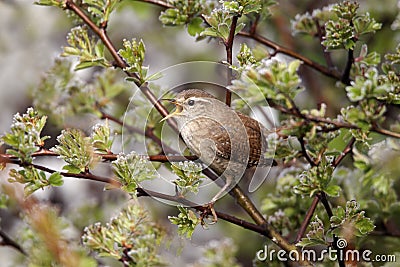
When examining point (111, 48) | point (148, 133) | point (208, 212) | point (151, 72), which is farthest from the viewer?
point (151, 72)

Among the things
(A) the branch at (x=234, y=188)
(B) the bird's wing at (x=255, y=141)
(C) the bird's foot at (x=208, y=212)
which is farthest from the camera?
(B) the bird's wing at (x=255, y=141)

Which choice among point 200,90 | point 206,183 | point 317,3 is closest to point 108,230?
point 206,183

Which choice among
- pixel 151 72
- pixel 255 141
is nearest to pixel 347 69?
pixel 255 141

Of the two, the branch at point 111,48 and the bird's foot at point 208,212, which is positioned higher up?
the branch at point 111,48

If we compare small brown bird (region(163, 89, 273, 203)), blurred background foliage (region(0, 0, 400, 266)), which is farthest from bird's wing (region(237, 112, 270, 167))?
blurred background foliage (region(0, 0, 400, 266))

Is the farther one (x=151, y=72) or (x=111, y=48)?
(x=151, y=72)

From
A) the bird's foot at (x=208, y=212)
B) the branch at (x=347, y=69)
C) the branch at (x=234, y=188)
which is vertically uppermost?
the branch at (x=347, y=69)

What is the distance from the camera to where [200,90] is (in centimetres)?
161

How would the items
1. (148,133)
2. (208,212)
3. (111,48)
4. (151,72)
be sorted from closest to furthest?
(208,212)
(111,48)
(148,133)
(151,72)

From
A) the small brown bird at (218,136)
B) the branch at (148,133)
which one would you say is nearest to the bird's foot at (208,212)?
the small brown bird at (218,136)

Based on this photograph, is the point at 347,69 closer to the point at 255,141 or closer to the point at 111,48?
the point at 255,141

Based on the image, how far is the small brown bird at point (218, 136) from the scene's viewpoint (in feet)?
5.15

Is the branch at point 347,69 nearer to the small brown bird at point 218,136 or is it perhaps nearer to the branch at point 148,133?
the small brown bird at point 218,136

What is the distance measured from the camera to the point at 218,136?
5.24 ft
